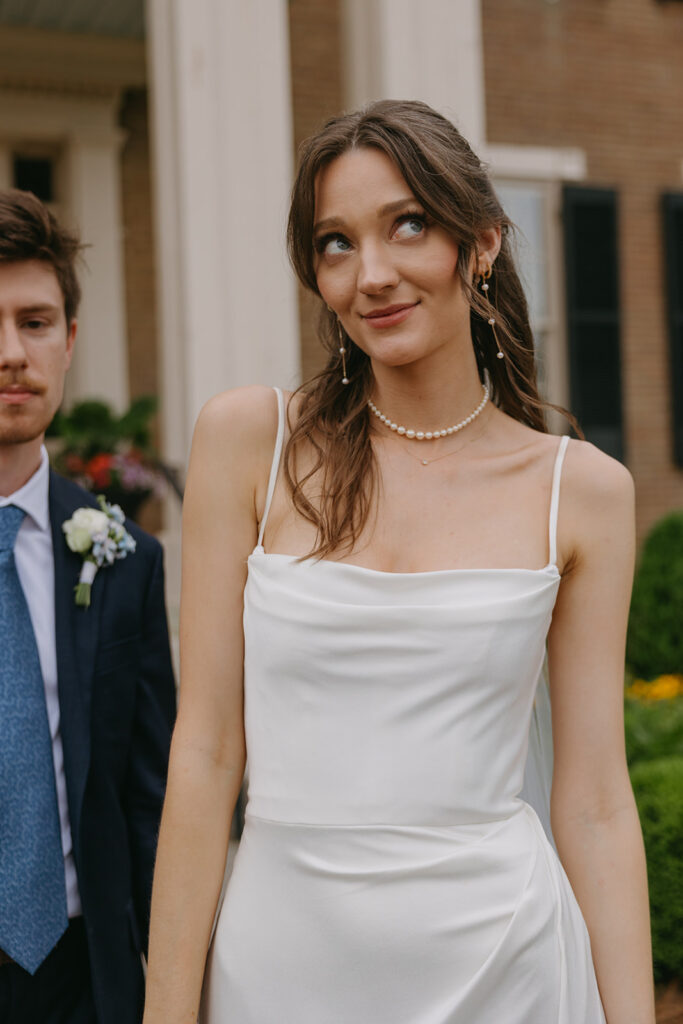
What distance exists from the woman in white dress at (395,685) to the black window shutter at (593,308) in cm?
718

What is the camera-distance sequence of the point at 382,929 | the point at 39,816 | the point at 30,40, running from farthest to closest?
the point at 30,40 < the point at 39,816 < the point at 382,929

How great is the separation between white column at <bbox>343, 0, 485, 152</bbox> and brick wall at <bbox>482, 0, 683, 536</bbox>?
412 cm

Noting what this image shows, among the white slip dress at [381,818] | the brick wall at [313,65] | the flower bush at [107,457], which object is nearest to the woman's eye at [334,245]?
the white slip dress at [381,818]

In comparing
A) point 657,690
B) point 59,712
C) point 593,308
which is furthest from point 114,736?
point 593,308

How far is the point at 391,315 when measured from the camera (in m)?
1.61

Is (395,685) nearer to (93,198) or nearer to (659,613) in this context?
(659,613)

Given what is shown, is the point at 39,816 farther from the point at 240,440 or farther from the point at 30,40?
the point at 30,40

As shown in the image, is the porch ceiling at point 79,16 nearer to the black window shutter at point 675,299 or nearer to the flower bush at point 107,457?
the flower bush at point 107,457

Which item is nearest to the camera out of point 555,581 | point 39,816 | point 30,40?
point 555,581

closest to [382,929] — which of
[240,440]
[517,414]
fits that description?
[240,440]

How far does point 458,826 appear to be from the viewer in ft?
5.27

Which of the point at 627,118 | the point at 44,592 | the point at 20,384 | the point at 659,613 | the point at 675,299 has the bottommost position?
the point at 659,613

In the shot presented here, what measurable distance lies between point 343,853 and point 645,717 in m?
3.51

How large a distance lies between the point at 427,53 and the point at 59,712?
3.51 metres
